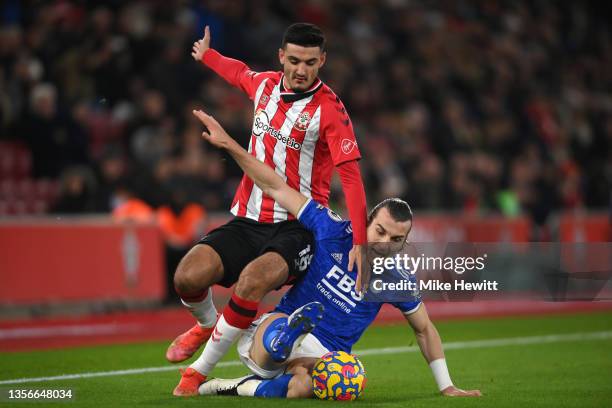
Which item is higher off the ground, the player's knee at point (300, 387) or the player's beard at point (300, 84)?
the player's beard at point (300, 84)

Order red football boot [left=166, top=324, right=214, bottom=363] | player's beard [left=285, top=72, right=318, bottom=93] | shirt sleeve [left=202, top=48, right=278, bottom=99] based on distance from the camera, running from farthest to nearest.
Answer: shirt sleeve [left=202, top=48, right=278, bottom=99]
red football boot [left=166, top=324, right=214, bottom=363]
player's beard [left=285, top=72, right=318, bottom=93]

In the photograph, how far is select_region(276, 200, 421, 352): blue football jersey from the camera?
7047 mm

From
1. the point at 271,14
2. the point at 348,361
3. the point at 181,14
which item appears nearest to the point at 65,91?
the point at 181,14

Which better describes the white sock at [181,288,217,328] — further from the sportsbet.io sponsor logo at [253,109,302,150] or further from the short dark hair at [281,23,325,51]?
the short dark hair at [281,23,325,51]

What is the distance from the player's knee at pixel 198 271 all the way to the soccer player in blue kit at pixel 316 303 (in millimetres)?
417

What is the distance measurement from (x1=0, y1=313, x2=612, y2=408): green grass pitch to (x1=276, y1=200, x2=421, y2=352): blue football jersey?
0.48 meters

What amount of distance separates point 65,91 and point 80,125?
894mm

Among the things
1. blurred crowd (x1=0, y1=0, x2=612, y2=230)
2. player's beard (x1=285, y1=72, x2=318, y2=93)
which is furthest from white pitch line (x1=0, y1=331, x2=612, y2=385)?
blurred crowd (x1=0, y1=0, x2=612, y2=230)

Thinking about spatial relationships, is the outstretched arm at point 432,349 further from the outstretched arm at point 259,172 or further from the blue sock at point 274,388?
the outstretched arm at point 259,172

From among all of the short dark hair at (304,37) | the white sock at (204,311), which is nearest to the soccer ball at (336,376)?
the white sock at (204,311)

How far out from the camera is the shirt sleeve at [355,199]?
687 cm

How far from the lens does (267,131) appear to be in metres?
7.53

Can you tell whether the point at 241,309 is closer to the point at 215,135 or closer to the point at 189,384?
the point at 189,384

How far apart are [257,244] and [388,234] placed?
1.01m
